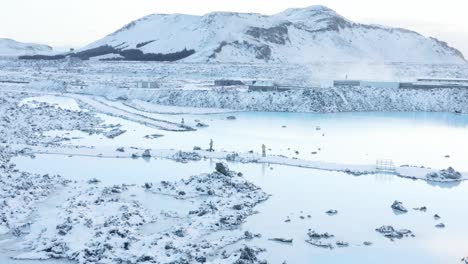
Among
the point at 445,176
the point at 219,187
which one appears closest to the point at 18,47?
the point at 219,187

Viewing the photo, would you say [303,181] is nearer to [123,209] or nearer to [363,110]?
[123,209]

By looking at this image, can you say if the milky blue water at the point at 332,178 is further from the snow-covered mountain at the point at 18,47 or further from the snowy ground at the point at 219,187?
the snow-covered mountain at the point at 18,47

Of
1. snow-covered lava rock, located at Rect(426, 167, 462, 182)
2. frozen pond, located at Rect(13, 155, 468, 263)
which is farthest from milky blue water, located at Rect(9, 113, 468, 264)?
snow-covered lava rock, located at Rect(426, 167, 462, 182)

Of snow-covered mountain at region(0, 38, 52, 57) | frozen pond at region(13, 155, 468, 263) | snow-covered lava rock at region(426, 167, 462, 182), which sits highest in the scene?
snow-covered mountain at region(0, 38, 52, 57)

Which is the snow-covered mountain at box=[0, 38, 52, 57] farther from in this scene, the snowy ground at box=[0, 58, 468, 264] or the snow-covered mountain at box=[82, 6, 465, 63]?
the snowy ground at box=[0, 58, 468, 264]

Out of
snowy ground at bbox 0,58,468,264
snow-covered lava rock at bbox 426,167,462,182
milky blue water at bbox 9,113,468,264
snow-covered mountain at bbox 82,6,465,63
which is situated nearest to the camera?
snowy ground at bbox 0,58,468,264

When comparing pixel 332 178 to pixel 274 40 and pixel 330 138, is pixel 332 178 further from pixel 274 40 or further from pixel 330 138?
pixel 274 40

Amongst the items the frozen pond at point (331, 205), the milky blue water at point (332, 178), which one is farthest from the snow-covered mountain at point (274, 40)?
the frozen pond at point (331, 205)
